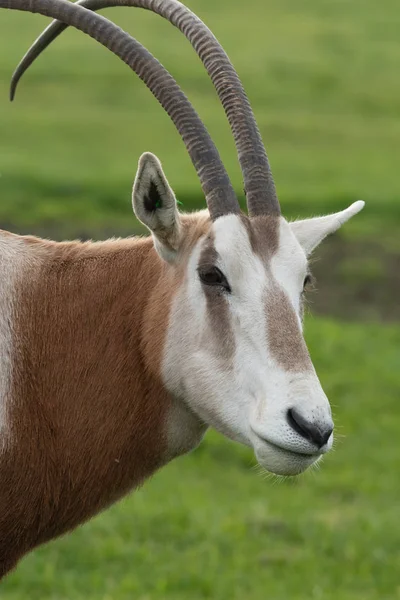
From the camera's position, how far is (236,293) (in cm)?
584

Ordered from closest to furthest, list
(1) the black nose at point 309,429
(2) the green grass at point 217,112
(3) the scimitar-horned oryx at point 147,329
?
1. (1) the black nose at point 309,429
2. (3) the scimitar-horned oryx at point 147,329
3. (2) the green grass at point 217,112

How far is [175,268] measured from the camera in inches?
243

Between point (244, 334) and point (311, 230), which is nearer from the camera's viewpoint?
point (244, 334)

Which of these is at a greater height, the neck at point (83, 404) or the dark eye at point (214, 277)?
the dark eye at point (214, 277)

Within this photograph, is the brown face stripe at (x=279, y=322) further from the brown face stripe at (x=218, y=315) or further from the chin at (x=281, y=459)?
the chin at (x=281, y=459)

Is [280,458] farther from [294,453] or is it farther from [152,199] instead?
[152,199]

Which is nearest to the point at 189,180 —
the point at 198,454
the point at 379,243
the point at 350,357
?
the point at 379,243

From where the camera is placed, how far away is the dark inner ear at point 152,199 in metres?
5.96

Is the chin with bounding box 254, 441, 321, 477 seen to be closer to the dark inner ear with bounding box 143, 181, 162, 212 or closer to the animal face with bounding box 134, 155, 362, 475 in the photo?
the animal face with bounding box 134, 155, 362, 475

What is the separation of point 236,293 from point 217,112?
3060cm

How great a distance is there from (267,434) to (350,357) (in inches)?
507

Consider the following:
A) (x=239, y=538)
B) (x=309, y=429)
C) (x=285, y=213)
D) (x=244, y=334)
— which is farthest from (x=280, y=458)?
(x=285, y=213)

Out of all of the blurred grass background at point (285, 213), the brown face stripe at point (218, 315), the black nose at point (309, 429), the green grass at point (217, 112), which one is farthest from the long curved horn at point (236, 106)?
the green grass at point (217, 112)

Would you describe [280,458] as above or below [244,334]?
below
